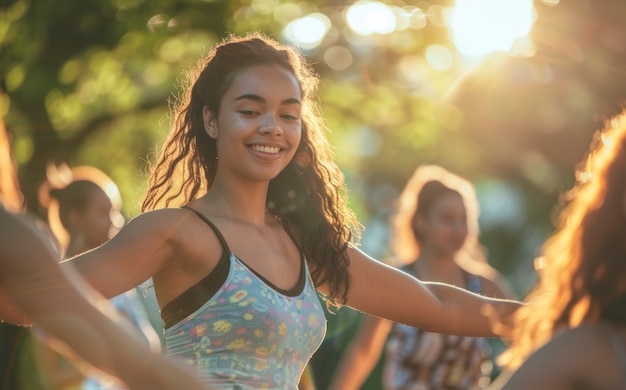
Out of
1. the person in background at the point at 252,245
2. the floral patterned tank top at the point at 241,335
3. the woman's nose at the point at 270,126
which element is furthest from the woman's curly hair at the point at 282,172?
the floral patterned tank top at the point at 241,335

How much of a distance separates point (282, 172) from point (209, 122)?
35cm

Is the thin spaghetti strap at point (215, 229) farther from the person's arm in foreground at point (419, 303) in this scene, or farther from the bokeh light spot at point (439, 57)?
the bokeh light spot at point (439, 57)

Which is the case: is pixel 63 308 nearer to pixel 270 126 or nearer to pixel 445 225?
pixel 270 126

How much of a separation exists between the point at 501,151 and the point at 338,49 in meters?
3.93

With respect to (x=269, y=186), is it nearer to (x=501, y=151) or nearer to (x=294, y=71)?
(x=294, y=71)

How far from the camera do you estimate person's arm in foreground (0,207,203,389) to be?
1.99 m

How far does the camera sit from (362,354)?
721 cm

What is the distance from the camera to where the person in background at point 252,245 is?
3.78 metres

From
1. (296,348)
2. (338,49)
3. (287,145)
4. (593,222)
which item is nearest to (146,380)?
(593,222)

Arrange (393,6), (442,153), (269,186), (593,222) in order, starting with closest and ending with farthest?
(593,222) → (269,186) → (393,6) → (442,153)

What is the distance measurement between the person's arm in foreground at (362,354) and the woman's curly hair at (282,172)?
2.71 meters

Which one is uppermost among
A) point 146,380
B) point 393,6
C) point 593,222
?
point 393,6

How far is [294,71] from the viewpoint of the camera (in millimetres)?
4285

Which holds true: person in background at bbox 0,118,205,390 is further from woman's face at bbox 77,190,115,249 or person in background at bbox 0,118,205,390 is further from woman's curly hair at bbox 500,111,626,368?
woman's face at bbox 77,190,115,249
